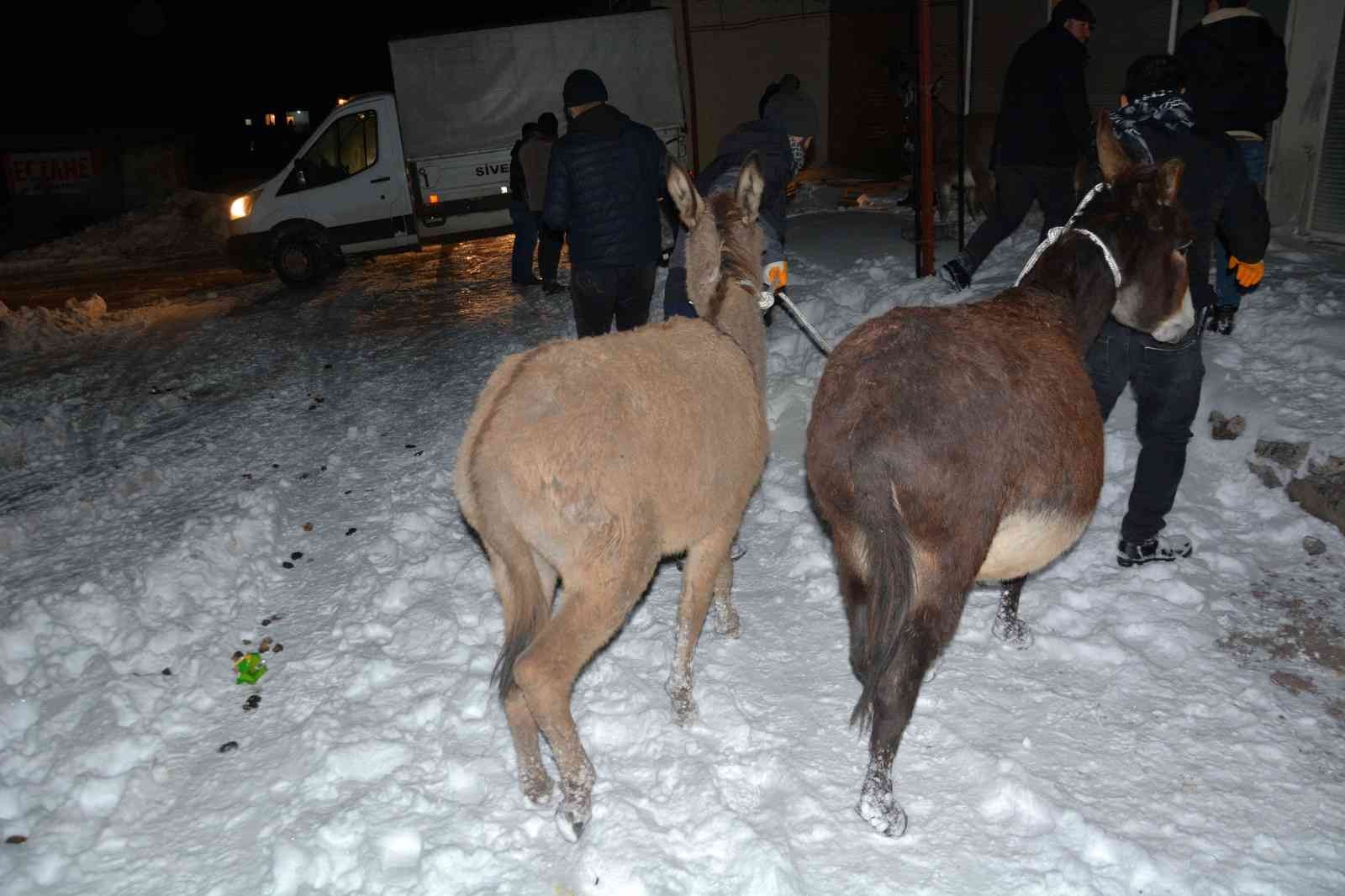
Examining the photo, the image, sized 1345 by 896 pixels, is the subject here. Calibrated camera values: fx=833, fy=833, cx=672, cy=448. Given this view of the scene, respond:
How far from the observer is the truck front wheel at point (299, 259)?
14195 millimetres

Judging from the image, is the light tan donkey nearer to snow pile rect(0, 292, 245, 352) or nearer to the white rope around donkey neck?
the white rope around donkey neck

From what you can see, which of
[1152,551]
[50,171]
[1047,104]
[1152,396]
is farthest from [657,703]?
[50,171]

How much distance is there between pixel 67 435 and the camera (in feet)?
25.6

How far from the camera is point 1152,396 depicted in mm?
4477

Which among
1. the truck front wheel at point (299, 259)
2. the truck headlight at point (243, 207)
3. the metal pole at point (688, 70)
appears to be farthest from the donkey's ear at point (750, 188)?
the metal pole at point (688, 70)

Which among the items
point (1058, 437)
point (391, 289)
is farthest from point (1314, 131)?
point (391, 289)

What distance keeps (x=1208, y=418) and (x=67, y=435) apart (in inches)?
375

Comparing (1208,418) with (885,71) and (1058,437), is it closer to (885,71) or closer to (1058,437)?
(1058,437)

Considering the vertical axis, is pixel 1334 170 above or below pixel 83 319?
above

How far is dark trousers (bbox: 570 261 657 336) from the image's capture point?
617 cm

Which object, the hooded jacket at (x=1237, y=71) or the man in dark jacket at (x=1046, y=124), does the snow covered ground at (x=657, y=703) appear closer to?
the hooded jacket at (x=1237, y=71)

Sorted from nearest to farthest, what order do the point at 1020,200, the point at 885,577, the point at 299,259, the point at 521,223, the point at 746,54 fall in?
the point at 885,577, the point at 1020,200, the point at 521,223, the point at 299,259, the point at 746,54

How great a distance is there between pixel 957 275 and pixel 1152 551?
3.79 m

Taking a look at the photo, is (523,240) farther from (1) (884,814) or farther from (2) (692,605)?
(1) (884,814)
